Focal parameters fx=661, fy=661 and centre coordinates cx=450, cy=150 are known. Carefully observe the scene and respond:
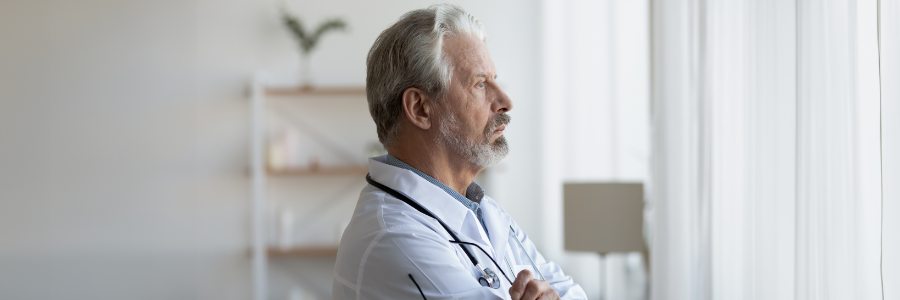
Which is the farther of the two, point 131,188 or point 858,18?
point 131,188

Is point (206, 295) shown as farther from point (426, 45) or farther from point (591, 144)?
point (426, 45)

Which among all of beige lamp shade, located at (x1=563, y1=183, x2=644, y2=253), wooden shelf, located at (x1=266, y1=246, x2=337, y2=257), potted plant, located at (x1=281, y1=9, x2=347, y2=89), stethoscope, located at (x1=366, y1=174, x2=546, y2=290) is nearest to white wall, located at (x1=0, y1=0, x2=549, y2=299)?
potted plant, located at (x1=281, y1=9, x2=347, y2=89)

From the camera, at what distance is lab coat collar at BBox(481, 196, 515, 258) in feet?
3.81

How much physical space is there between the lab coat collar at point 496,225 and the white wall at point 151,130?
2.26m

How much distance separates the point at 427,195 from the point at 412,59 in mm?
232

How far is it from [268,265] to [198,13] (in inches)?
55.7

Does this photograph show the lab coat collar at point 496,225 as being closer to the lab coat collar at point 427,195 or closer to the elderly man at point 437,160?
the elderly man at point 437,160

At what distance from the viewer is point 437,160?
1161mm

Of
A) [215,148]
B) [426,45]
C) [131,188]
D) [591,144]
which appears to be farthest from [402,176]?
[131,188]

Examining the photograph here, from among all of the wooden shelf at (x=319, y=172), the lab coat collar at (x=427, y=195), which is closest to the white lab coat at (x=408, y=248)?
the lab coat collar at (x=427, y=195)

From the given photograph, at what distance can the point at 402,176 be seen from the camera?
1076 millimetres

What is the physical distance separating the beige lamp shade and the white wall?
4.99 feet

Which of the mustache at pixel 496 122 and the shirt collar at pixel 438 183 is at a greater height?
the mustache at pixel 496 122

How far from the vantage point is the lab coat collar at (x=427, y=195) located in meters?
1.04
